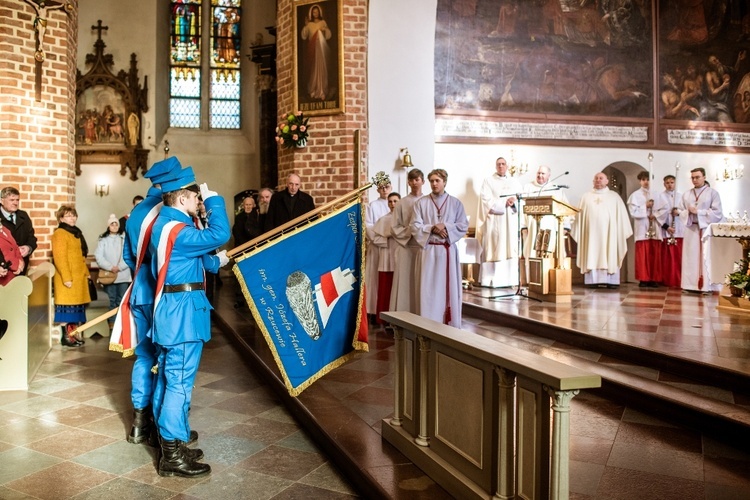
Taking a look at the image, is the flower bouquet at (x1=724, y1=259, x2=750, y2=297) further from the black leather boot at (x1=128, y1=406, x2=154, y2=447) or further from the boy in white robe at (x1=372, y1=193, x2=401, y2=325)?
the black leather boot at (x1=128, y1=406, x2=154, y2=447)

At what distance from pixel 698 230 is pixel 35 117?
974cm

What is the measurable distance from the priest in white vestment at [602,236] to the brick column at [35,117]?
8.40 m

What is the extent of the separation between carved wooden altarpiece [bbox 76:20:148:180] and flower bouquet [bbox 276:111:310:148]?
658 cm

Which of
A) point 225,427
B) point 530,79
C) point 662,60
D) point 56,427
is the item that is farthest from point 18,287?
point 662,60

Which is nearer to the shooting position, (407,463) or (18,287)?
(407,463)

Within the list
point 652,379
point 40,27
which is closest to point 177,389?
point 652,379

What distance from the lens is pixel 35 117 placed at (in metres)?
7.29

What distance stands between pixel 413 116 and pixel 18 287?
652 centimetres

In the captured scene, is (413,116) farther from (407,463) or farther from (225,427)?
(407,463)

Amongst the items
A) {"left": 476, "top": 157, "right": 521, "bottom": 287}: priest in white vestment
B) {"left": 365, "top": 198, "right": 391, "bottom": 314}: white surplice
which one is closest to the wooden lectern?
{"left": 476, "top": 157, "right": 521, "bottom": 287}: priest in white vestment

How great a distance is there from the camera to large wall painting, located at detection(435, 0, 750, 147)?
11.9 m

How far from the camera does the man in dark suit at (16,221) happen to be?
6.35 meters

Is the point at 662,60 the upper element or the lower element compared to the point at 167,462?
upper

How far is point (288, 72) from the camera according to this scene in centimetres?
1019
